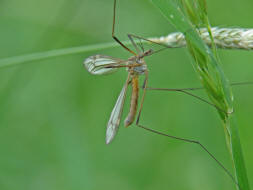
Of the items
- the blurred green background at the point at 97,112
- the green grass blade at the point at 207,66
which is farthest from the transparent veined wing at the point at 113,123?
the green grass blade at the point at 207,66

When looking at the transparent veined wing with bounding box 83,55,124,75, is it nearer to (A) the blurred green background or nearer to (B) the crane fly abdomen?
(B) the crane fly abdomen

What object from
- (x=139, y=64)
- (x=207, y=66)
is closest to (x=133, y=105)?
(x=139, y=64)

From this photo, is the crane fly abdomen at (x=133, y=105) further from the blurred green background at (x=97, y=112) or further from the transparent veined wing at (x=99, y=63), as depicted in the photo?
the blurred green background at (x=97, y=112)

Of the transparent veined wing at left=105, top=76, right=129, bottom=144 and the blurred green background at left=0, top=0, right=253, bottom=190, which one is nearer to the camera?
the transparent veined wing at left=105, top=76, right=129, bottom=144

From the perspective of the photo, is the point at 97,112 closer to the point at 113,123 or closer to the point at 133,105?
the point at 133,105

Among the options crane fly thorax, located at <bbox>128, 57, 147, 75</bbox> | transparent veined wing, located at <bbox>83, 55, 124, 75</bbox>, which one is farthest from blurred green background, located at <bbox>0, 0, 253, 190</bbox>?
transparent veined wing, located at <bbox>83, 55, 124, 75</bbox>

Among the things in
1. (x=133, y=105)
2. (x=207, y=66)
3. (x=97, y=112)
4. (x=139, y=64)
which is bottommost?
(x=97, y=112)
